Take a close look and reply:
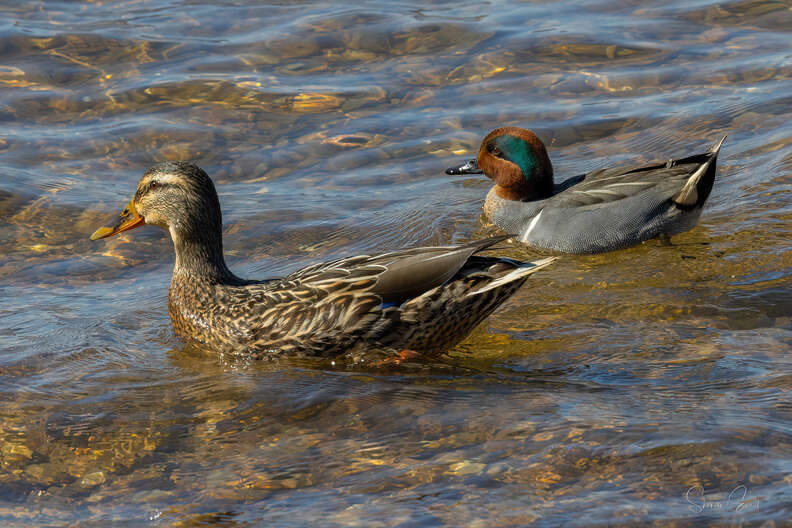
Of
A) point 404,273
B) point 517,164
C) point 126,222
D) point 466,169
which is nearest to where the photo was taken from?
point 404,273

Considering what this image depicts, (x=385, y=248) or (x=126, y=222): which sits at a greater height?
(x=126, y=222)

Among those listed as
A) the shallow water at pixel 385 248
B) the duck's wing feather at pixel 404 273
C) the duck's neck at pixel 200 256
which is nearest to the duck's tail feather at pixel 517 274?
the duck's wing feather at pixel 404 273

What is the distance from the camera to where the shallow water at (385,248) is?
5254mm

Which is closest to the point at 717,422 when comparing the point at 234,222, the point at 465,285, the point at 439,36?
the point at 465,285

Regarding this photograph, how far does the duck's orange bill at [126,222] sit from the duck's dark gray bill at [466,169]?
3.37m

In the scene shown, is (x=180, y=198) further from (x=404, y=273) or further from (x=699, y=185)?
(x=699, y=185)

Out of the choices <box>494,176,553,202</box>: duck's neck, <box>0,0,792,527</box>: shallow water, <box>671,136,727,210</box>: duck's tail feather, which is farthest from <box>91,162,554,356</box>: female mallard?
<box>494,176,553,202</box>: duck's neck

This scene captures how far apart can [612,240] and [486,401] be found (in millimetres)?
3521

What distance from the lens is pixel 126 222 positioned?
7.94 m

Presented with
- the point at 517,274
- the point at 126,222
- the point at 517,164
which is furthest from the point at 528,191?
the point at 126,222

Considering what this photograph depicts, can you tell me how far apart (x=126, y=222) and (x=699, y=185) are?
466 cm

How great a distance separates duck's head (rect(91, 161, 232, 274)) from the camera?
7.69m

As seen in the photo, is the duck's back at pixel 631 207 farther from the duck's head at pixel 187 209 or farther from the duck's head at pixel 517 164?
the duck's head at pixel 187 209
